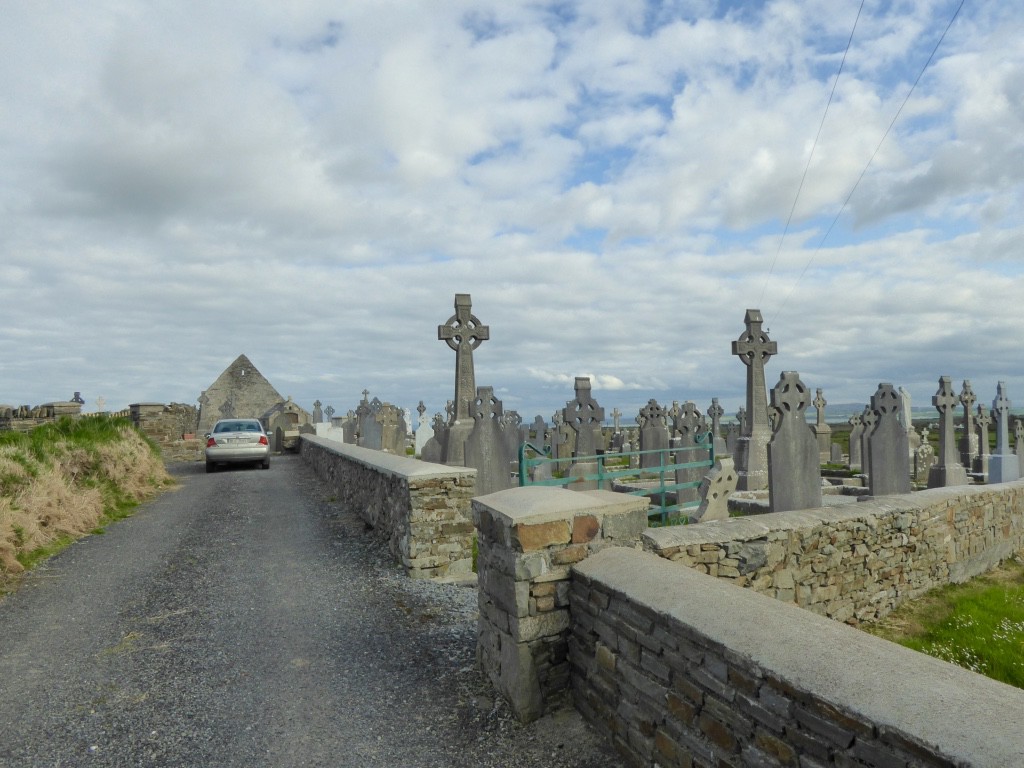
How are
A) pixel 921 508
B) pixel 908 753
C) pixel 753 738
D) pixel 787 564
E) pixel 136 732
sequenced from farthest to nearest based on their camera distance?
1. pixel 921 508
2. pixel 787 564
3. pixel 136 732
4. pixel 753 738
5. pixel 908 753

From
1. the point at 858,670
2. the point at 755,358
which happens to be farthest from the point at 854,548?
the point at 755,358

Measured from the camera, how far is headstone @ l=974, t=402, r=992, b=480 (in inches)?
782

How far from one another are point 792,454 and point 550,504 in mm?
5180

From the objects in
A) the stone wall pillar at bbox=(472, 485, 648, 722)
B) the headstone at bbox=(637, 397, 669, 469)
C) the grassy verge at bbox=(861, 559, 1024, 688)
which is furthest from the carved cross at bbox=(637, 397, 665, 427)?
the stone wall pillar at bbox=(472, 485, 648, 722)

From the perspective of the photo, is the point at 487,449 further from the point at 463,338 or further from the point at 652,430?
the point at 652,430

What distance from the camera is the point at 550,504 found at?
4414 mm

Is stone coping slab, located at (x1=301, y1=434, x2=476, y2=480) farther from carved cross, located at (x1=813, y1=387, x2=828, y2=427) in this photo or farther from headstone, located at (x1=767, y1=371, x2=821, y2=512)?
carved cross, located at (x1=813, y1=387, x2=828, y2=427)

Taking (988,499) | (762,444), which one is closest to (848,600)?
(988,499)

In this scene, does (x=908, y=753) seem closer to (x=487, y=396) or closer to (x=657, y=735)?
(x=657, y=735)

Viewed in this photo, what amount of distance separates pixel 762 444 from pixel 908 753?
47.2ft

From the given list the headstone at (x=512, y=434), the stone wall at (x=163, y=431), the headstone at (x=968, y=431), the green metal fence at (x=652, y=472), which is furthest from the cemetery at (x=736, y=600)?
the stone wall at (x=163, y=431)

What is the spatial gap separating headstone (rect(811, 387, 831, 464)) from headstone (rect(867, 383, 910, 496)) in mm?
13871

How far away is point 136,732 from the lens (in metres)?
4.16

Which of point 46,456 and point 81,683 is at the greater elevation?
point 46,456
